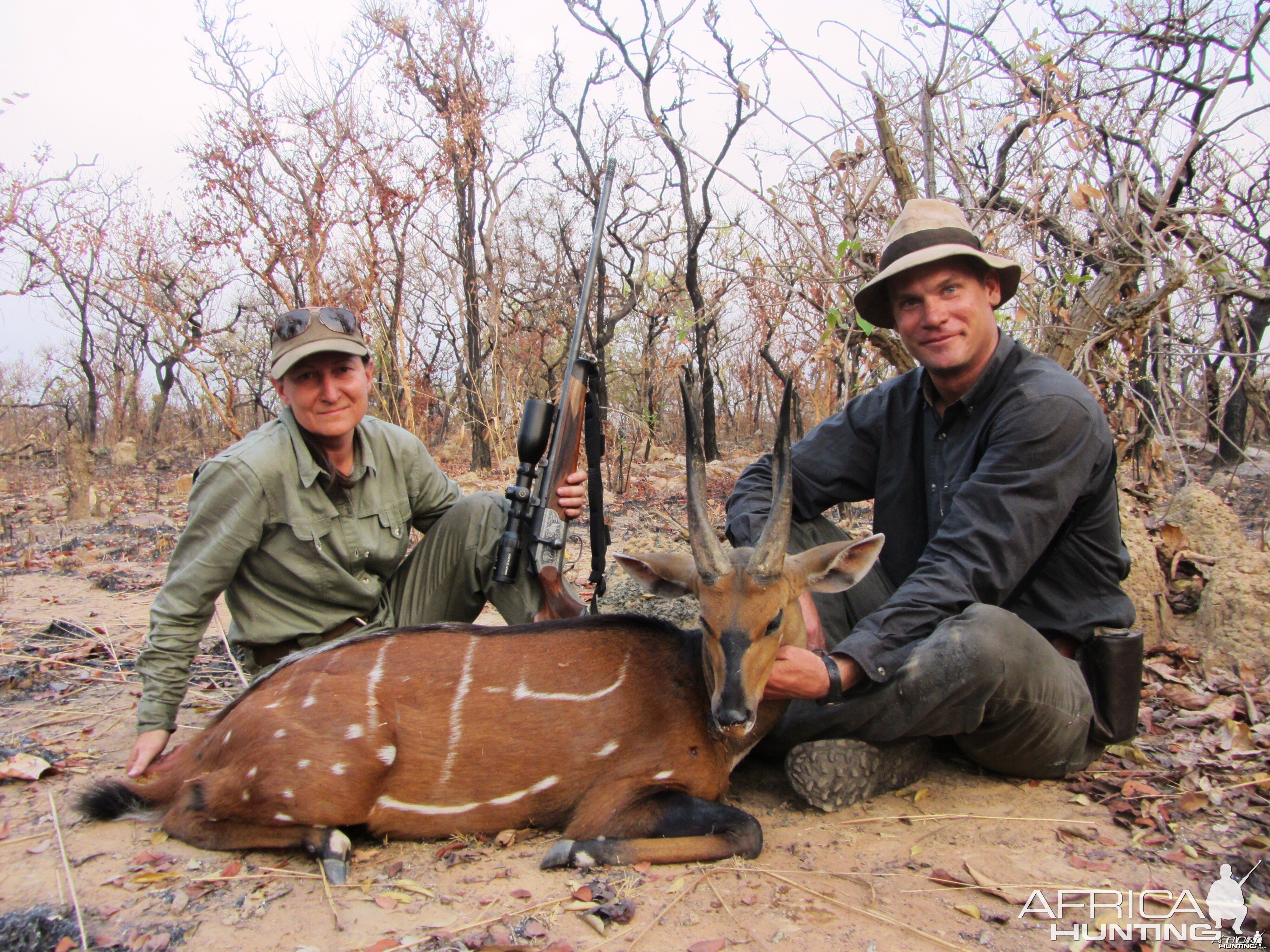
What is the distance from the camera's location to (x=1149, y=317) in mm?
6133

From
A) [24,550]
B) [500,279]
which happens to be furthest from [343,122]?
[24,550]

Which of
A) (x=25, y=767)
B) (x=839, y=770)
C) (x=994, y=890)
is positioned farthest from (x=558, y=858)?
(x=25, y=767)

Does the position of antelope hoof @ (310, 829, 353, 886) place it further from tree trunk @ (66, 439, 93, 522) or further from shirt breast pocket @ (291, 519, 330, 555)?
tree trunk @ (66, 439, 93, 522)

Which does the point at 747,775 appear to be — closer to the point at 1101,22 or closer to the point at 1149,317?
the point at 1149,317

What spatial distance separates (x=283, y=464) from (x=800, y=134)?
4087mm

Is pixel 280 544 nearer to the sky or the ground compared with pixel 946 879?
nearer to the sky

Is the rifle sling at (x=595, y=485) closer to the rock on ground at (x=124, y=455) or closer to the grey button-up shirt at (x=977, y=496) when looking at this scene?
the grey button-up shirt at (x=977, y=496)

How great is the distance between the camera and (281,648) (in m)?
4.49

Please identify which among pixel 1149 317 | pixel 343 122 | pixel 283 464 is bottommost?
pixel 283 464

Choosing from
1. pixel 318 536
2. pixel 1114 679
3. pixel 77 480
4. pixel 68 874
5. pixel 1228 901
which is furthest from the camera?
pixel 77 480

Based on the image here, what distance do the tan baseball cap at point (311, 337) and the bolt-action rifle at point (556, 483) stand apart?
1.05 metres

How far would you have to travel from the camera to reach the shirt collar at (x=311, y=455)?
13.9 ft

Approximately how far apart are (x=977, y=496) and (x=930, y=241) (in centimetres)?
120

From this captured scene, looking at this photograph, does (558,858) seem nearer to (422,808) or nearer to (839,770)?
(422,808)
